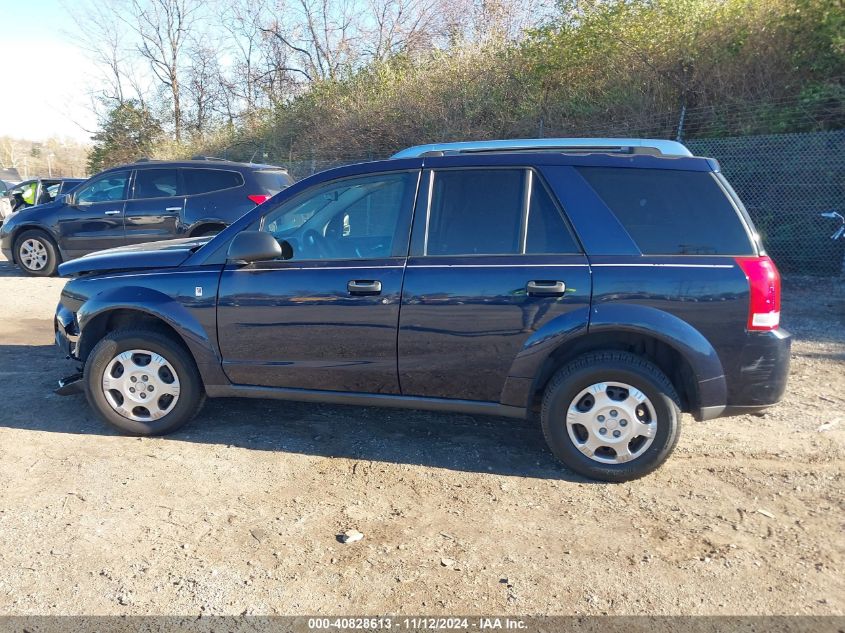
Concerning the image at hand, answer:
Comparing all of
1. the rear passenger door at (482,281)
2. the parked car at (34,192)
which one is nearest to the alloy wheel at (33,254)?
the parked car at (34,192)

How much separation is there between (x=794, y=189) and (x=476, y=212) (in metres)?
8.17

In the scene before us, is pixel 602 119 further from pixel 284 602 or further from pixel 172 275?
pixel 284 602

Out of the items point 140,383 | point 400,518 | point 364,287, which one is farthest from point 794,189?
point 140,383

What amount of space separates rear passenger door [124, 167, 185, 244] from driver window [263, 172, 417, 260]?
646 cm

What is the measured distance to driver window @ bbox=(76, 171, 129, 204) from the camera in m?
10.4

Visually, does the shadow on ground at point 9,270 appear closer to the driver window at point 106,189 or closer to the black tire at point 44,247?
the black tire at point 44,247

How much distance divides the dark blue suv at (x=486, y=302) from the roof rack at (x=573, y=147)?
19 mm

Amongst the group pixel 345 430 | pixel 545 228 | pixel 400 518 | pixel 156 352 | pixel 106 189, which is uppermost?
pixel 106 189

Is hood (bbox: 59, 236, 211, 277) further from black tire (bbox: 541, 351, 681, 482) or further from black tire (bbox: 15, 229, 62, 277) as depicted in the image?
black tire (bbox: 15, 229, 62, 277)

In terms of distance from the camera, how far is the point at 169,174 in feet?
33.2

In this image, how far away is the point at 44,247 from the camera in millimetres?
10953

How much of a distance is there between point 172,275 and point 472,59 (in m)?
14.3

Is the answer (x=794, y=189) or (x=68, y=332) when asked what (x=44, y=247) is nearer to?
(x=68, y=332)

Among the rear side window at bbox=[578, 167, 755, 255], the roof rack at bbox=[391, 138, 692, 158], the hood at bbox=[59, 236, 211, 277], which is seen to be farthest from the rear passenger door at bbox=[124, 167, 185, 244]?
the rear side window at bbox=[578, 167, 755, 255]
